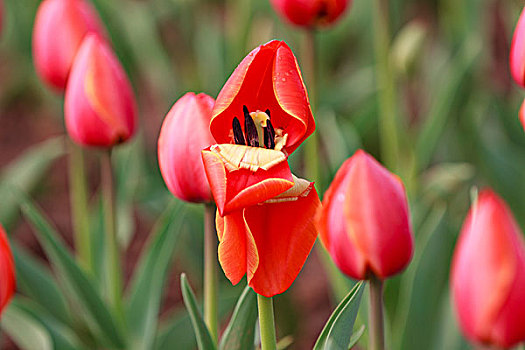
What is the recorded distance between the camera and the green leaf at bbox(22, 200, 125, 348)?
0.97m

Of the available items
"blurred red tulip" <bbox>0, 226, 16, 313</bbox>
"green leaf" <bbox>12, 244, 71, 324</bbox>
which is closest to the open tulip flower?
"blurred red tulip" <bbox>0, 226, 16, 313</bbox>

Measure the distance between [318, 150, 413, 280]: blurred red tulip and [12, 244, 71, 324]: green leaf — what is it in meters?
0.68

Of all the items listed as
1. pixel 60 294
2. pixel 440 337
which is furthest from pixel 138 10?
pixel 440 337

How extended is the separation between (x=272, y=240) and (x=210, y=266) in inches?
8.1

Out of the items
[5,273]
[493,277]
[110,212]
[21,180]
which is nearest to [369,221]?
[493,277]

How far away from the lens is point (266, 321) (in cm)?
63

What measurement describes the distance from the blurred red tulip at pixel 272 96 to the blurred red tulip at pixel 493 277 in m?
0.15

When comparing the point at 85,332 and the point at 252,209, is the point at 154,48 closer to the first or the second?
the point at 85,332

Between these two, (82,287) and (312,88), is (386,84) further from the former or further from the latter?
(82,287)

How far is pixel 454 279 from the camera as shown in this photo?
61cm

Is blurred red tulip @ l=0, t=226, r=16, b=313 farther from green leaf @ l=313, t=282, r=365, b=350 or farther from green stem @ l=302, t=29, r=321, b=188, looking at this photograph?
green stem @ l=302, t=29, r=321, b=188

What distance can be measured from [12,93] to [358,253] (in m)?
1.87

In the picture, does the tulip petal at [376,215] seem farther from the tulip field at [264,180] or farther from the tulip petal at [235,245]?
the tulip petal at [235,245]

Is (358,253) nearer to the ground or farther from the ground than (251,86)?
nearer to the ground
